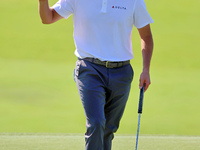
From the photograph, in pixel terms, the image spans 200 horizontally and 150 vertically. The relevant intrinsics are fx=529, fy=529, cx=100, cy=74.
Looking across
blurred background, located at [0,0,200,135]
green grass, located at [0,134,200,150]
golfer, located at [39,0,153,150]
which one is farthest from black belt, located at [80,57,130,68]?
blurred background, located at [0,0,200,135]

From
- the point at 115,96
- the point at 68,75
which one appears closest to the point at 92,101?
the point at 115,96

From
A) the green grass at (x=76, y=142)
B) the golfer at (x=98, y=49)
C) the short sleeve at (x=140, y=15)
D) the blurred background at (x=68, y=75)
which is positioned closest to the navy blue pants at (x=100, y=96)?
the golfer at (x=98, y=49)

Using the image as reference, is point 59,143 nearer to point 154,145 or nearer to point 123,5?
point 154,145

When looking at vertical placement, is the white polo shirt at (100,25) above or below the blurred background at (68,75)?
above

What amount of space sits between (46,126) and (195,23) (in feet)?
15.6

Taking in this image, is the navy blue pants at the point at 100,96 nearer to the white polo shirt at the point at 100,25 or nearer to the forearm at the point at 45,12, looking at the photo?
the white polo shirt at the point at 100,25

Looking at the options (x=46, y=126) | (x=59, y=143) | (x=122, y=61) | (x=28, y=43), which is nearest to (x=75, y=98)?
(x=46, y=126)

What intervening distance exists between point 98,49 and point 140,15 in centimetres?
36

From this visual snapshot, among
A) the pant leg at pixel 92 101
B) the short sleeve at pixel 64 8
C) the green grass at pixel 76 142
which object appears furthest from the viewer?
the green grass at pixel 76 142

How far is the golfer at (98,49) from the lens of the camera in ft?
9.82

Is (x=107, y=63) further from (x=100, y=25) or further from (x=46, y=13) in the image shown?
(x=46, y=13)

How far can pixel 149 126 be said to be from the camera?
21.7 feet

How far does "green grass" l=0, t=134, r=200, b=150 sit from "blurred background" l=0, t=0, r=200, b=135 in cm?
121

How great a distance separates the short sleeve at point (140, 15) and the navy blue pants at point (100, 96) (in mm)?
280
